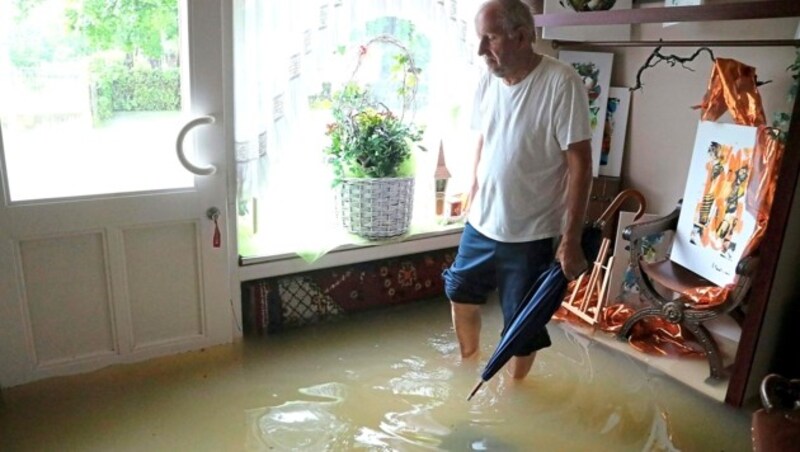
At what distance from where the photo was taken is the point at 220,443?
1841mm

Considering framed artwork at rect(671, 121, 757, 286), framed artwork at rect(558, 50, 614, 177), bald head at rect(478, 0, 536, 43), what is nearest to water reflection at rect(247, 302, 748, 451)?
framed artwork at rect(671, 121, 757, 286)

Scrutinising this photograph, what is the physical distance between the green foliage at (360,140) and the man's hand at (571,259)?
929mm

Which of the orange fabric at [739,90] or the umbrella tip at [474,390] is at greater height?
the orange fabric at [739,90]

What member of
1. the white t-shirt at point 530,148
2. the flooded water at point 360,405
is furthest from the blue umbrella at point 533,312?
the flooded water at point 360,405

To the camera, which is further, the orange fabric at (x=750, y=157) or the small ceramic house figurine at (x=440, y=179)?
the small ceramic house figurine at (x=440, y=179)

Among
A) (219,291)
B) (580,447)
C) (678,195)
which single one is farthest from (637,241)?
(219,291)

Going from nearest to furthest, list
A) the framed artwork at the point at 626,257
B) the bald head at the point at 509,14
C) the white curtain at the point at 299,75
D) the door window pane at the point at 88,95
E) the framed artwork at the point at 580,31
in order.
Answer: the bald head at the point at 509,14 → the door window pane at the point at 88,95 → the white curtain at the point at 299,75 → the framed artwork at the point at 626,257 → the framed artwork at the point at 580,31

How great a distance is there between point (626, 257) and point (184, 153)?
1888 mm

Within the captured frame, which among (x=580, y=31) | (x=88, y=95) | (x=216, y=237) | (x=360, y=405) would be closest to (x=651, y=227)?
(x=580, y=31)

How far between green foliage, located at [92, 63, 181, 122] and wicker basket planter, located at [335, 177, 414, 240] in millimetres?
765

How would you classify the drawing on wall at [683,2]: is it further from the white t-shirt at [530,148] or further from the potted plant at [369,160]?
the potted plant at [369,160]

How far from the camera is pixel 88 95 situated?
6.49 feet

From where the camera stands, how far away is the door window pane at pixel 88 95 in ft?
6.13

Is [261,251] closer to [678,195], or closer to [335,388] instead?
[335,388]
